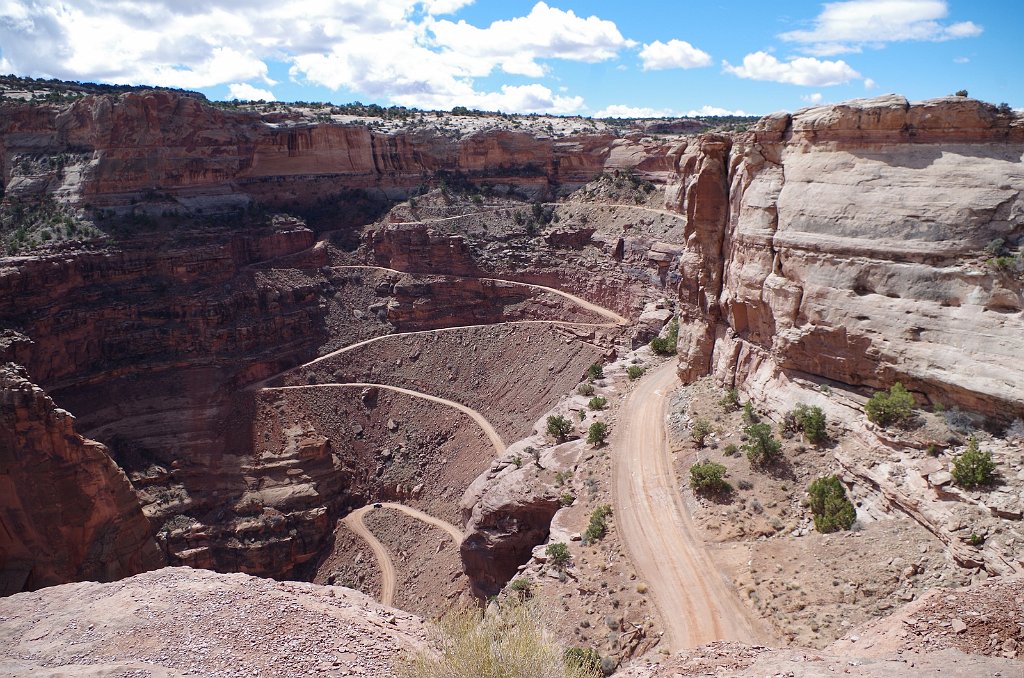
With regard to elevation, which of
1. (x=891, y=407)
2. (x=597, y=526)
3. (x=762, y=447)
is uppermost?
(x=891, y=407)

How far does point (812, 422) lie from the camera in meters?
22.3

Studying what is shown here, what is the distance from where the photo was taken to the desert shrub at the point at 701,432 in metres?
27.5

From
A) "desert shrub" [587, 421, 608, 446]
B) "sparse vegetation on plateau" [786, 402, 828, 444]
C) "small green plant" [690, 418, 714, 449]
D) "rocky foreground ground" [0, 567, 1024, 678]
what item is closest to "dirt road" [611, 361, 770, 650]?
"desert shrub" [587, 421, 608, 446]

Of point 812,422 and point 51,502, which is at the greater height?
point 812,422

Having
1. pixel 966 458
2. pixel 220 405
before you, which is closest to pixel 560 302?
pixel 220 405

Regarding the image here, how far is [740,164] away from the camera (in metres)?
28.4

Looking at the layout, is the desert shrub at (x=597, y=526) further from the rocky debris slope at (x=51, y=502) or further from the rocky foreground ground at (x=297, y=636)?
the rocky debris slope at (x=51, y=502)

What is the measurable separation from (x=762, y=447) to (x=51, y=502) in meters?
33.9

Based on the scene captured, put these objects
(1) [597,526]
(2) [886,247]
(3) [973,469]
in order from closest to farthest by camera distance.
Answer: (3) [973,469] → (2) [886,247] → (1) [597,526]

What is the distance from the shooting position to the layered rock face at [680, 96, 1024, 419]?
18609 mm

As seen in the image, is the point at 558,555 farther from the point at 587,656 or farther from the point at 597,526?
the point at 587,656

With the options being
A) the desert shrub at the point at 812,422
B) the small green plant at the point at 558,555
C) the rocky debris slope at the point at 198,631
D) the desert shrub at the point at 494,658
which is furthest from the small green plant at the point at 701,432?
the desert shrub at the point at 494,658

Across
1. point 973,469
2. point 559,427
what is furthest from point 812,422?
point 559,427

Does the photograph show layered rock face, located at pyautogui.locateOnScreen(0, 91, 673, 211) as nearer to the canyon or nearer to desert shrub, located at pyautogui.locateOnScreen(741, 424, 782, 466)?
the canyon
